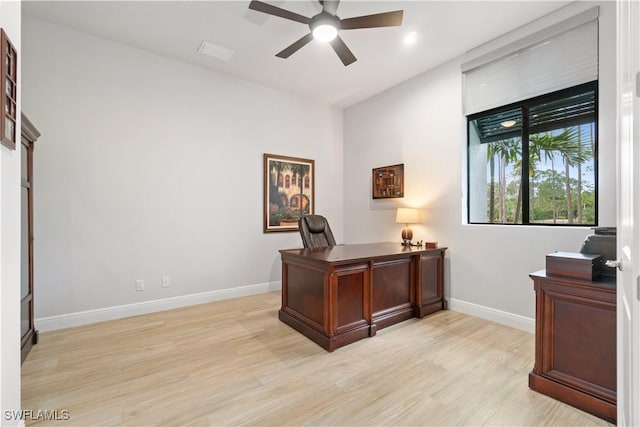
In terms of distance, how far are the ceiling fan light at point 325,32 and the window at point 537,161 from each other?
2.02 m

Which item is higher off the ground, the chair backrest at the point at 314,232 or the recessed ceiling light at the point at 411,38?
the recessed ceiling light at the point at 411,38

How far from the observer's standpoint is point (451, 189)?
367 centimetres

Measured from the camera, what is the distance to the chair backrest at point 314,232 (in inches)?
143

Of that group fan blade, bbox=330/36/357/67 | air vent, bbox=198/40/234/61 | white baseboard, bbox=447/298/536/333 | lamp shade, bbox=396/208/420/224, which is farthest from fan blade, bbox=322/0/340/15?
white baseboard, bbox=447/298/536/333

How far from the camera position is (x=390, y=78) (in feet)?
13.8

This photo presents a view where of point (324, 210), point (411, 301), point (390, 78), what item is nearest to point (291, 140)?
point (324, 210)

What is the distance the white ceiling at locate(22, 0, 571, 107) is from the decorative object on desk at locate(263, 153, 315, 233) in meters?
1.28

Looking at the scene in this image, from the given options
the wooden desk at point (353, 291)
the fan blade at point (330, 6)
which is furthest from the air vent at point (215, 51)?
the wooden desk at point (353, 291)

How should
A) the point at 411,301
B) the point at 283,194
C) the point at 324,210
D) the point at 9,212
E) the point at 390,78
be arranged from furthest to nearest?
1. the point at 324,210
2. the point at 283,194
3. the point at 390,78
4. the point at 411,301
5. the point at 9,212

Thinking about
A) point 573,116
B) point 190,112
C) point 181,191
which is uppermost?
point 190,112

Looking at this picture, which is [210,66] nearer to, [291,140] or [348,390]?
[291,140]

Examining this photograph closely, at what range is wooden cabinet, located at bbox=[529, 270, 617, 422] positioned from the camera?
1691mm

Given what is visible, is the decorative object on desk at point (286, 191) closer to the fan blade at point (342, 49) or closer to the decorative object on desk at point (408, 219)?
the decorative object on desk at point (408, 219)

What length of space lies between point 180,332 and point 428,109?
12.9ft
